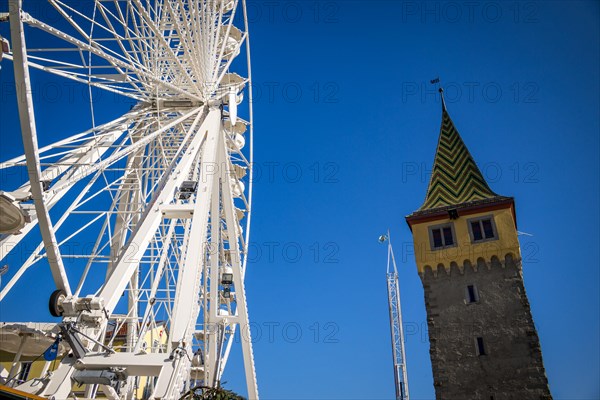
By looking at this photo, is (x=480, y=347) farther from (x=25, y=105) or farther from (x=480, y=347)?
(x=25, y=105)

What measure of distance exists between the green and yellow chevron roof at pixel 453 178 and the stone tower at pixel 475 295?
6 centimetres

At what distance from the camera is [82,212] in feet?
46.1

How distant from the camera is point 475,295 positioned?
24.8 m

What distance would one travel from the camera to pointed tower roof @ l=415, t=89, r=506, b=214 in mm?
28625

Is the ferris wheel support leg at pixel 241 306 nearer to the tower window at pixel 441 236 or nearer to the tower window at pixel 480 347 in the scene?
the tower window at pixel 480 347

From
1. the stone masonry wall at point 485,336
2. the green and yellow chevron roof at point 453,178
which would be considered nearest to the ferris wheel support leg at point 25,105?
the stone masonry wall at point 485,336

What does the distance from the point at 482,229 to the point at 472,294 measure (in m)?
3.67

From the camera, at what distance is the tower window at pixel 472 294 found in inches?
976

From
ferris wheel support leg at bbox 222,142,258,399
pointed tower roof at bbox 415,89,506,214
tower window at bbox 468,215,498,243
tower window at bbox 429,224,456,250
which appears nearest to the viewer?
ferris wheel support leg at bbox 222,142,258,399

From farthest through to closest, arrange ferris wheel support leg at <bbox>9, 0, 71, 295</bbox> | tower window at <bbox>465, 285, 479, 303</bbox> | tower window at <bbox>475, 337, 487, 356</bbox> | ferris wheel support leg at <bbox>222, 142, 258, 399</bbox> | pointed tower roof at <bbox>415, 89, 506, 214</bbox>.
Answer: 1. pointed tower roof at <bbox>415, 89, 506, 214</bbox>
2. tower window at <bbox>465, 285, 479, 303</bbox>
3. tower window at <bbox>475, 337, 487, 356</bbox>
4. ferris wheel support leg at <bbox>222, 142, 258, 399</bbox>
5. ferris wheel support leg at <bbox>9, 0, 71, 295</bbox>

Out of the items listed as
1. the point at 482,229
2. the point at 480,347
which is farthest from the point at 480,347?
the point at 482,229

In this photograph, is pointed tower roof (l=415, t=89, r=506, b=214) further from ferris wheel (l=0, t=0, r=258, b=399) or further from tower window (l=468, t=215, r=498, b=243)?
ferris wheel (l=0, t=0, r=258, b=399)

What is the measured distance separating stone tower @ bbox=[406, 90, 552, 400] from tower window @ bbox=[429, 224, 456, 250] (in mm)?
51

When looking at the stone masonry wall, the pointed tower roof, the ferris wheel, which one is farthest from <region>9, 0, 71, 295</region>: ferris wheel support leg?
the pointed tower roof
